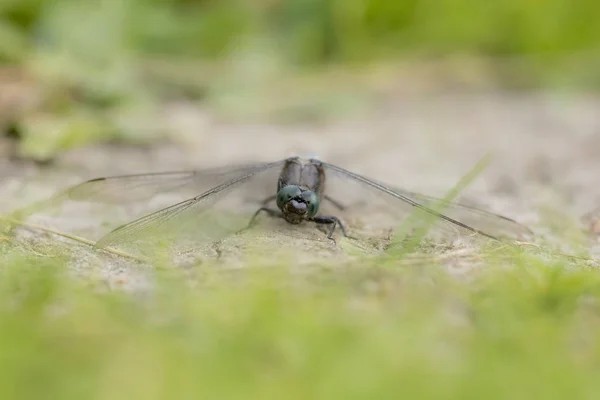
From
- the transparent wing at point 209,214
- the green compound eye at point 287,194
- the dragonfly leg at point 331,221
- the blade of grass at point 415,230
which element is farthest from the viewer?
the green compound eye at point 287,194

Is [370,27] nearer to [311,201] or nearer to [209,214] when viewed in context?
[311,201]

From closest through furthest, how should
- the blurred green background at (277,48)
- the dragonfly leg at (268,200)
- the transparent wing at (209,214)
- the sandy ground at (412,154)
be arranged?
the transparent wing at (209,214) → the sandy ground at (412,154) → the dragonfly leg at (268,200) → the blurred green background at (277,48)

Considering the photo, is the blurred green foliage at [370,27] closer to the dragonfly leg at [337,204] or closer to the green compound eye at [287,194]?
the dragonfly leg at [337,204]

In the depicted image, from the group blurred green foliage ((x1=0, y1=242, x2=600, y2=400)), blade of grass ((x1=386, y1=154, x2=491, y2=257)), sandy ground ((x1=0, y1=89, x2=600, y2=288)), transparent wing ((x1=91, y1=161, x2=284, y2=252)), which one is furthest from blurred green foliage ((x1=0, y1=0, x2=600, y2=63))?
blurred green foliage ((x1=0, y1=242, x2=600, y2=400))

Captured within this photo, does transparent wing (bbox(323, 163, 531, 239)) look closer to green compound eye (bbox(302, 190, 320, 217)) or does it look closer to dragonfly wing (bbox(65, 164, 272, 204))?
green compound eye (bbox(302, 190, 320, 217))

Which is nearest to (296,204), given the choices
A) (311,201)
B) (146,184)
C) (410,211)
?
(311,201)

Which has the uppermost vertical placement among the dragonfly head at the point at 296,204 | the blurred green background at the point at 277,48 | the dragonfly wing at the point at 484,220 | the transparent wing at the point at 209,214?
the blurred green background at the point at 277,48

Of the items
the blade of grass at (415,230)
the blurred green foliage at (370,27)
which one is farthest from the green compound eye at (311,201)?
the blurred green foliage at (370,27)
